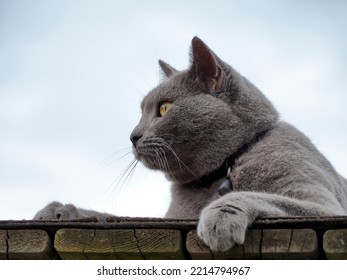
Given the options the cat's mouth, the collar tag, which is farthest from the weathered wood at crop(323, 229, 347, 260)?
the cat's mouth

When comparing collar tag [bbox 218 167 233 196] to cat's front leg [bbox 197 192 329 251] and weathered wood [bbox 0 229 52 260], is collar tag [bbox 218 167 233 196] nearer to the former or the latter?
cat's front leg [bbox 197 192 329 251]

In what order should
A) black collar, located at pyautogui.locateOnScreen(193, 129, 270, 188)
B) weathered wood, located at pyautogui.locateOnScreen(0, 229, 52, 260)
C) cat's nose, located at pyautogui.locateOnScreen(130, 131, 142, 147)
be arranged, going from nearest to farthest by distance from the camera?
weathered wood, located at pyautogui.locateOnScreen(0, 229, 52, 260), black collar, located at pyautogui.locateOnScreen(193, 129, 270, 188), cat's nose, located at pyautogui.locateOnScreen(130, 131, 142, 147)

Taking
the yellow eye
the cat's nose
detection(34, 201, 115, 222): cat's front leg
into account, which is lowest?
detection(34, 201, 115, 222): cat's front leg

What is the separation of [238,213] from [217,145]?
105 centimetres

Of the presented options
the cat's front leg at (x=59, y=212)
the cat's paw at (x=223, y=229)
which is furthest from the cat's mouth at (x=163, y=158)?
the cat's paw at (x=223, y=229)

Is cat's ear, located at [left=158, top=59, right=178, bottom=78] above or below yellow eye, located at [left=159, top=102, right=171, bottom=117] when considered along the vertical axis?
above

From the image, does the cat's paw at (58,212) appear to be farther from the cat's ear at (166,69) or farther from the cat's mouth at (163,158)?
the cat's ear at (166,69)

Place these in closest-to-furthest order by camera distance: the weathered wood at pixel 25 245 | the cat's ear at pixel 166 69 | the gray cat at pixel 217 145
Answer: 1. the weathered wood at pixel 25 245
2. the gray cat at pixel 217 145
3. the cat's ear at pixel 166 69

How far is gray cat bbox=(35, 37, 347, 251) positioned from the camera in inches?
118

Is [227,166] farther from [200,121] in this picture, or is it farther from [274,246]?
[274,246]

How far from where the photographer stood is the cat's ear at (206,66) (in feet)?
11.3

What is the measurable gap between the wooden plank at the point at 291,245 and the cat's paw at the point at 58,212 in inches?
54.9

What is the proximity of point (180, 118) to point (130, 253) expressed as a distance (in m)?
1.24

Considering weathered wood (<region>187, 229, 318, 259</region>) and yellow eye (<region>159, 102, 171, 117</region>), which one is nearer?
weathered wood (<region>187, 229, 318, 259</region>)
